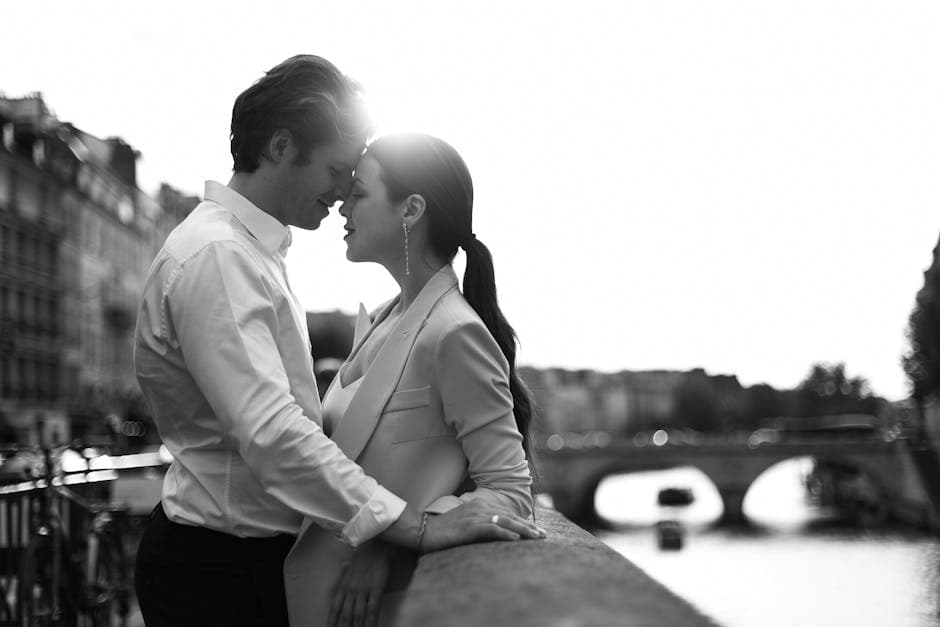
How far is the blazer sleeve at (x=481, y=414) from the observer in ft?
6.82

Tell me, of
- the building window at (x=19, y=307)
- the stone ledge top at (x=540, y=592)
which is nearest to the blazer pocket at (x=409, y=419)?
the stone ledge top at (x=540, y=592)

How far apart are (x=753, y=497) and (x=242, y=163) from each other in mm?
78553

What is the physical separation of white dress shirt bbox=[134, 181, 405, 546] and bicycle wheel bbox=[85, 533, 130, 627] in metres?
3.78

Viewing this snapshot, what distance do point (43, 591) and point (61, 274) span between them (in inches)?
1317

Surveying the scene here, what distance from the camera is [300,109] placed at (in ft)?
7.64

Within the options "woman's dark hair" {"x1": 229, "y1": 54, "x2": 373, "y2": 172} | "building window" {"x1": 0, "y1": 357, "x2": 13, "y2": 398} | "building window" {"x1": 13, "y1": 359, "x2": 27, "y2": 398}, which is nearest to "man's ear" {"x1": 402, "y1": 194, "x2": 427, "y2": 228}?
"woman's dark hair" {"x1": 229, "y1": 54, "x2": 373, "y2": 172}

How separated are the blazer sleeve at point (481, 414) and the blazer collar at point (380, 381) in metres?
0.10

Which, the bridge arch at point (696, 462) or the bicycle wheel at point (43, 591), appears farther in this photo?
the bridge arch at point (696, 462)

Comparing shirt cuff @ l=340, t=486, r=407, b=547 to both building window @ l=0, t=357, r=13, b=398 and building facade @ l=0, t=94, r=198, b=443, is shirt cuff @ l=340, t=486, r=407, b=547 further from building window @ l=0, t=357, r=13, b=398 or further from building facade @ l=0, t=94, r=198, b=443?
building window @ l=0, t=357, r=13, b=398

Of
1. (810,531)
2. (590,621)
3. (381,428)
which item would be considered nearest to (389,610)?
(381,428)

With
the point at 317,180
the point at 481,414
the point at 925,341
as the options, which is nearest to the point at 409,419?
the point at 481,414

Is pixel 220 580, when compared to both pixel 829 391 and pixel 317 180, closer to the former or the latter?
pixel 317 180

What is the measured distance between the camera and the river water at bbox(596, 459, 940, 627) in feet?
94.7

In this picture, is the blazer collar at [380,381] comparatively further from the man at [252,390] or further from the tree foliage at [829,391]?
the tree foliage at [829,391]
